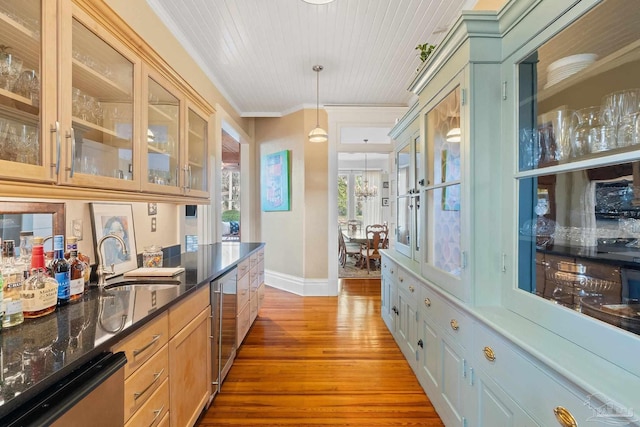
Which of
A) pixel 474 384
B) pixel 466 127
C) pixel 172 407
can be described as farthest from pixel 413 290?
pixel 172 407

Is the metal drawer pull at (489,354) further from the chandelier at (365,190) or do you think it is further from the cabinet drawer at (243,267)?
the chandelier at (365,190)

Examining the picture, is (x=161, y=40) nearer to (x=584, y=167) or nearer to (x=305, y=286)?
(x=584, y=167)

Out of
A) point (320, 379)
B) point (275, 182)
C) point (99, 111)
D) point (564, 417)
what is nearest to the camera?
point (564, 417)

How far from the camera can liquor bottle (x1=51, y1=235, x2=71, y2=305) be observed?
1.32m

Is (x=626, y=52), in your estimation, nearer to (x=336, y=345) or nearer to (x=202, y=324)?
(x=202, y=324)

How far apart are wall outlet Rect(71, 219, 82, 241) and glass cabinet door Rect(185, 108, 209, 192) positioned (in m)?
0.74

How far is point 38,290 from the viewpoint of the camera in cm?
117

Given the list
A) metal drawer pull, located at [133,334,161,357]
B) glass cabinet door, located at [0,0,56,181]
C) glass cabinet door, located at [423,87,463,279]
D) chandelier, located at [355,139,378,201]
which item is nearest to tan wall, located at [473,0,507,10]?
glass cabinet door, located at [423,87,463,279]

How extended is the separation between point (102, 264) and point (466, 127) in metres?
2.18

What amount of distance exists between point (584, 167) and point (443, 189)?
89cm

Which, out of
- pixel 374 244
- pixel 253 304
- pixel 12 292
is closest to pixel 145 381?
pixel 12 292

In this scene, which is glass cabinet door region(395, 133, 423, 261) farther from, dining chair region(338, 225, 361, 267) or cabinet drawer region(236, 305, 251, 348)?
dining chair region(338, 225, 361, 267)

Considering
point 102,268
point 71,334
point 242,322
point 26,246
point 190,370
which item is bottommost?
point 242,322

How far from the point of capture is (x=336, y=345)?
9.58 ft
